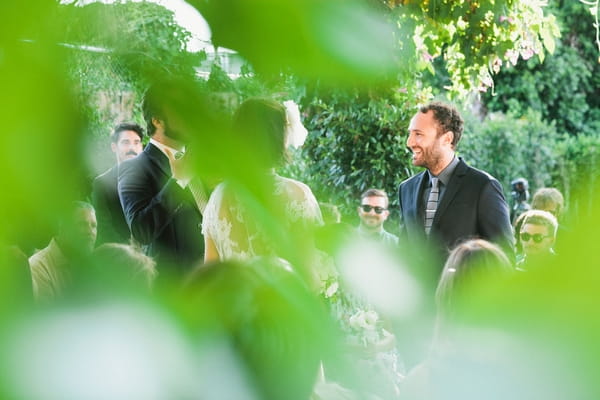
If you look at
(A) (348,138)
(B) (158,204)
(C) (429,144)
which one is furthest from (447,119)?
(B) (158,204)

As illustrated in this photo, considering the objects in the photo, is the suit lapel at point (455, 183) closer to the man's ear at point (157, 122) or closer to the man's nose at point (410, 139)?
the man's nose at point (410, 139)

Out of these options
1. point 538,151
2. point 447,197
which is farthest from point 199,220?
point 538,151

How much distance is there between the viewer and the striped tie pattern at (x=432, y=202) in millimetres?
3089

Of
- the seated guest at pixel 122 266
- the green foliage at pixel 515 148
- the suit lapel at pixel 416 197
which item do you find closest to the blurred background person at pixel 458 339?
the seated guest at pixel 122 266

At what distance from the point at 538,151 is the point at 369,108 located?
8.39 metres

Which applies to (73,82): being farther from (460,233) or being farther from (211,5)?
(460,233)

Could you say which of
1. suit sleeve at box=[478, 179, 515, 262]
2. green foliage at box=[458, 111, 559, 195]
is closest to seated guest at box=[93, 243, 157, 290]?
suit sleeve at box=[478, 179, 515, 262]

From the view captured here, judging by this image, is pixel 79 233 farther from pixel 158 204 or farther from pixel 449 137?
pixel 449 137

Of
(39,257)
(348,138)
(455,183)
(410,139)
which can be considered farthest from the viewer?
(455,183)

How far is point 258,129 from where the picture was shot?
0.27m

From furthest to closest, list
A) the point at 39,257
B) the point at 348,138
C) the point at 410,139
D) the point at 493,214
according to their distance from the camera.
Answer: the point at 410,139 → the point at 493,214 → the point at 348,138 → the point at 39,257

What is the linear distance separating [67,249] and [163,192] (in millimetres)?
121

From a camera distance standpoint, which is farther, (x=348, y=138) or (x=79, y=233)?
(x=348, y=138)

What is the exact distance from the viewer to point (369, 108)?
1.21ft
